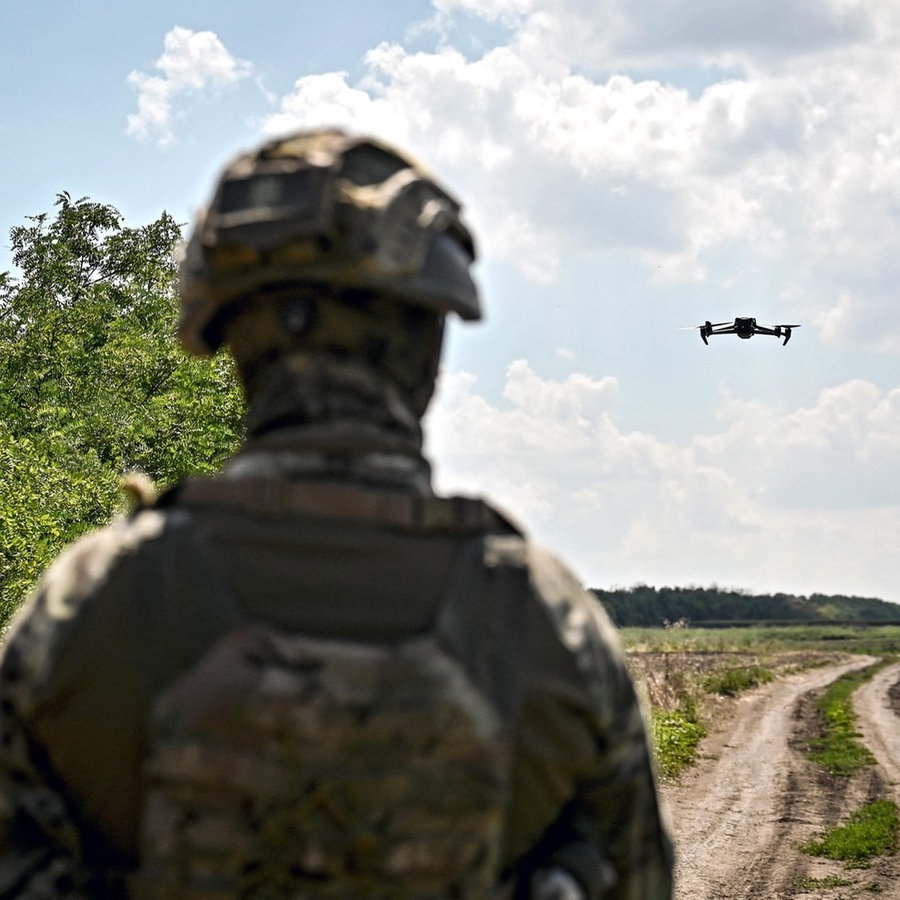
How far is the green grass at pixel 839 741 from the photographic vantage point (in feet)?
70.5

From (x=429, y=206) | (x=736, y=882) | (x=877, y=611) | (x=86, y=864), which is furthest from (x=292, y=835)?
(x=877, y=611)

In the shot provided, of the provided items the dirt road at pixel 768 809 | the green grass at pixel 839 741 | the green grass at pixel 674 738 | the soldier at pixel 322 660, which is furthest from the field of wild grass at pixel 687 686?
the soldier at pixel 322 660

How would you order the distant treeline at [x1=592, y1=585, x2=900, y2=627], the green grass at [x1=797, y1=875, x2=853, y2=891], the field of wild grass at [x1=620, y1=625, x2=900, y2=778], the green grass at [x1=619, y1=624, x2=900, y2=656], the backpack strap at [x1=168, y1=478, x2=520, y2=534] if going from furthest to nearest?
1. the distant treeline at [x1=592, y1=585, x2=900, y2=627]
2. the green grass at [x1=619, y1=624, x2=900, y2=656]
3. the field of wild grass at [x1=620, y1=625, x2=900, y2=778]
4. the green grass at [x1=797, y1=875, x2=853, y2=891]
5. the backpack strap at [x1=168, y1=478, x2=520, y2=534]

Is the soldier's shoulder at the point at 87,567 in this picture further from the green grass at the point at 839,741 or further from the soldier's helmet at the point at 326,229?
the green grass at the point at 839,741

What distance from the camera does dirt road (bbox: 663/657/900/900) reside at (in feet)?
42.8

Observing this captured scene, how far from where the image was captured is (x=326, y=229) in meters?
2.40

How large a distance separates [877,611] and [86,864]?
188m

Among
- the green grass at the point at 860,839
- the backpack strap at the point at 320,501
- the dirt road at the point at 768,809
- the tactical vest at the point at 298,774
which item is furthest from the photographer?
the green grass at the point at 860,839

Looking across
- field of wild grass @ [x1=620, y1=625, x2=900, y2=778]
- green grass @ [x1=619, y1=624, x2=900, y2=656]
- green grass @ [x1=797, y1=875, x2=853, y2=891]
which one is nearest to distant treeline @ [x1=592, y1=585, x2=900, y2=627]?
green grass @ [x1=619, y1=624, x2=900, y2=656]

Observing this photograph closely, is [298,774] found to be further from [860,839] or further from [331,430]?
[860,839]

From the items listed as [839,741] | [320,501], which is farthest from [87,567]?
[839,741]

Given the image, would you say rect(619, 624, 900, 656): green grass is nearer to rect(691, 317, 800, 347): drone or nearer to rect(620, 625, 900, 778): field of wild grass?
rect(620, 625, 900, 778): field of wild grass

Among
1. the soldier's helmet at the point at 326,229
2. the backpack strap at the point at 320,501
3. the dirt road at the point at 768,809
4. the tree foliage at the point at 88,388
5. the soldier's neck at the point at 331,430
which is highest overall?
the tree foliage at the point at 88,388

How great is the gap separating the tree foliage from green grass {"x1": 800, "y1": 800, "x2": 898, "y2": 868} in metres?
9.98
